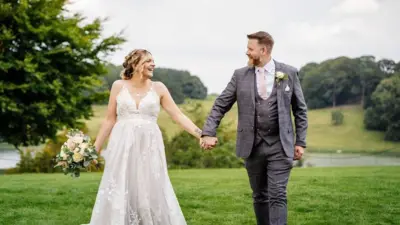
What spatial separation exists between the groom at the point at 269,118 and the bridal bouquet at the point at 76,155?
1480 mm

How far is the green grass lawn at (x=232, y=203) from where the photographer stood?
354 inches

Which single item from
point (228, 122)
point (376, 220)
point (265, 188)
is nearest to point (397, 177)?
point (376, 220)

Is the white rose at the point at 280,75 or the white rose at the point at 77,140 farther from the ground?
the white rose at the point at 280,75

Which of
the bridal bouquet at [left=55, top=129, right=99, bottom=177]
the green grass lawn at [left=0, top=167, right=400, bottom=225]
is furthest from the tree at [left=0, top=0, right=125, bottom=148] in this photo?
the bridal bouquet at [left=55, top=129, right=99, bottom=177]

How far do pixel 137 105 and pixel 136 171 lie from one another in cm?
78

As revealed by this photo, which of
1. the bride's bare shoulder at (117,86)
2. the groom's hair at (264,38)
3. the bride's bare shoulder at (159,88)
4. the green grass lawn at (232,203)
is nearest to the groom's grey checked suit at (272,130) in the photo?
the groom's hair at (264,38)

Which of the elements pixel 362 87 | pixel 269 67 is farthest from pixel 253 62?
pixel 362 87

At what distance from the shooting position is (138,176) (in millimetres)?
6789

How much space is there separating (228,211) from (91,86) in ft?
63.3

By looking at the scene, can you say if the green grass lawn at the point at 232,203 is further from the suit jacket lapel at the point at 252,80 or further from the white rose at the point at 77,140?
the suit jacket lapel at the point at 252,80

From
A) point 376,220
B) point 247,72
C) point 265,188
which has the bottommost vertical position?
point 376,220

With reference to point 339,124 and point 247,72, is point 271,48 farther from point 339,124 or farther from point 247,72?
point 339,124

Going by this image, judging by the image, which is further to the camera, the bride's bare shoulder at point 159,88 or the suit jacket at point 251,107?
the bride's bare shoulder at point 159,88

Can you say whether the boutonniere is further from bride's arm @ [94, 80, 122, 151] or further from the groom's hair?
bride's arm @ [94, 80, 122, 151]
